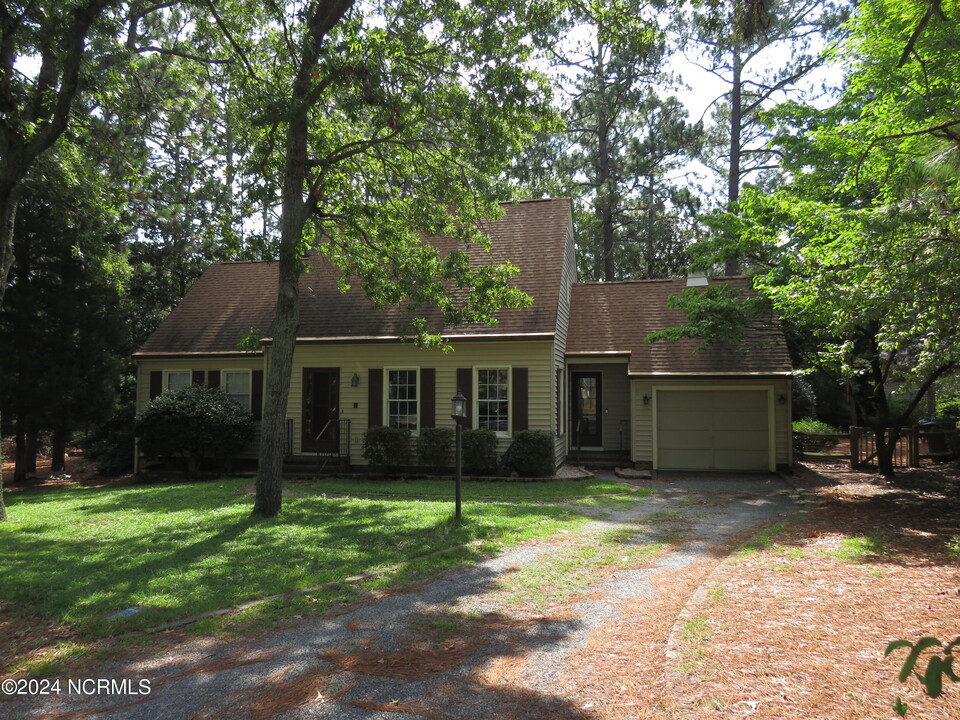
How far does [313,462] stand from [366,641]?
1179 centimetres

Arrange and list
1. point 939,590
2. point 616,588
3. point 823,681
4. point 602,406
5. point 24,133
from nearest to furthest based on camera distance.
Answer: point 823,681 < point 939,590 < point 616,588 < point 24,133 < point 602,406

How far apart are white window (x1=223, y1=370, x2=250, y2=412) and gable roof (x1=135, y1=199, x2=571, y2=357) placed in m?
0.69

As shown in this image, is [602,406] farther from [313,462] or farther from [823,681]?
[823,681]

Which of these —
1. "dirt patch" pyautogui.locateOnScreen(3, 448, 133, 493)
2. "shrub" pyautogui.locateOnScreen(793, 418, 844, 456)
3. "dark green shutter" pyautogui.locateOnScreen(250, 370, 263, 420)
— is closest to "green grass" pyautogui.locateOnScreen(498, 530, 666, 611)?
"dark green shutter" pyautogui.locateOnScreen(250, 370, 263, 420)

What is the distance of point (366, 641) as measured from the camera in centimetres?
468

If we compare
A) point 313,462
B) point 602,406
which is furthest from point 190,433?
point 602,406

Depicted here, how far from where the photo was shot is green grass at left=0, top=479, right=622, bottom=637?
5746 millimetres

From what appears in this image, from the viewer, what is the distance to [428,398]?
15.4 m

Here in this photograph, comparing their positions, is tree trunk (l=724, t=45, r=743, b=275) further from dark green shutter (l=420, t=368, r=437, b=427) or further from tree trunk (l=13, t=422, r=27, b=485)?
tree trunk (l=13, t=422, r=27, b=485)

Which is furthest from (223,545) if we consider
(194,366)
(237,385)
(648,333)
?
(648,333)

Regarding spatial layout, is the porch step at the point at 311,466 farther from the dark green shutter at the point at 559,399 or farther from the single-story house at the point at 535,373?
the dark green shutter at the point at 559,399

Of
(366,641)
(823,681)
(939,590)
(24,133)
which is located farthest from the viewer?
(24,133)

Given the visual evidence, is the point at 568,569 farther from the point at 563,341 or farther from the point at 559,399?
the point at 563,341

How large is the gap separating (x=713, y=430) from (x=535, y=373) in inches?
192
